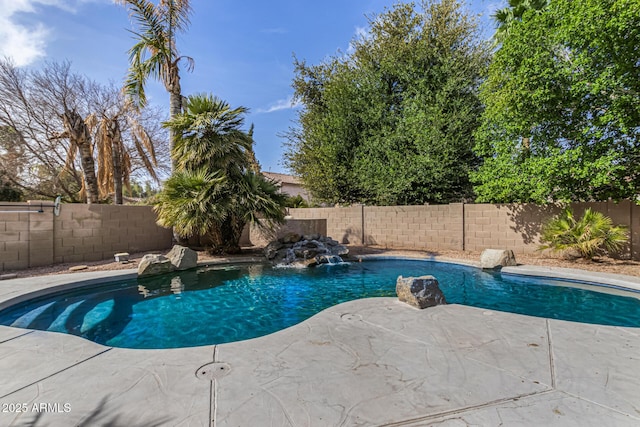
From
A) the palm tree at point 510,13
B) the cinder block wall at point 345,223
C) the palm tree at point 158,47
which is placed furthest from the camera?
the cinder block wall at point 345,223

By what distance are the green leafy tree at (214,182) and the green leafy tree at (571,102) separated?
7.09 metres

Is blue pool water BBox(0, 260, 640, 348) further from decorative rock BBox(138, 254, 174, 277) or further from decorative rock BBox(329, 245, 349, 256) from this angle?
decorative rock BBox(329, 245, 349, 256)

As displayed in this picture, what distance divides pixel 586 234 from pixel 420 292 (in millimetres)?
5858

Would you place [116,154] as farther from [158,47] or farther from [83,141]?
[158,47]

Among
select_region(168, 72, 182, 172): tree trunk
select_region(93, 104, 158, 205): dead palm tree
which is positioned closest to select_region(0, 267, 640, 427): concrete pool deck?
select_region(168, 72, 182, 172): tree trunk

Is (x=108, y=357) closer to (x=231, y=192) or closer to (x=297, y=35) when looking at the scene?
(x=231, y=192)

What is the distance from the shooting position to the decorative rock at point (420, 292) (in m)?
4.34

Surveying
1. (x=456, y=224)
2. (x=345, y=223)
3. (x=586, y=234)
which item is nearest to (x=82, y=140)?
(x=345, y=223)

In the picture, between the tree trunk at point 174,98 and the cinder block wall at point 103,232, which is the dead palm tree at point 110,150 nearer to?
the tree trunk at point 174,98

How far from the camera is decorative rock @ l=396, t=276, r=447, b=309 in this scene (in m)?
4.34

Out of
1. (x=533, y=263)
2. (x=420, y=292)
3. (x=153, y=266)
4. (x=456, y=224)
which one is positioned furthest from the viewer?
(x=456, y=224)

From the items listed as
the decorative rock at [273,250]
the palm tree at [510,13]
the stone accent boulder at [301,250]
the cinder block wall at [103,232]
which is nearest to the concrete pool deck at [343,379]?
the cinder block wall at [103,232]

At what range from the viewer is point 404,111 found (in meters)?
11.5

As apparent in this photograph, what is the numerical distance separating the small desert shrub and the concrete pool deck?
5022mm
